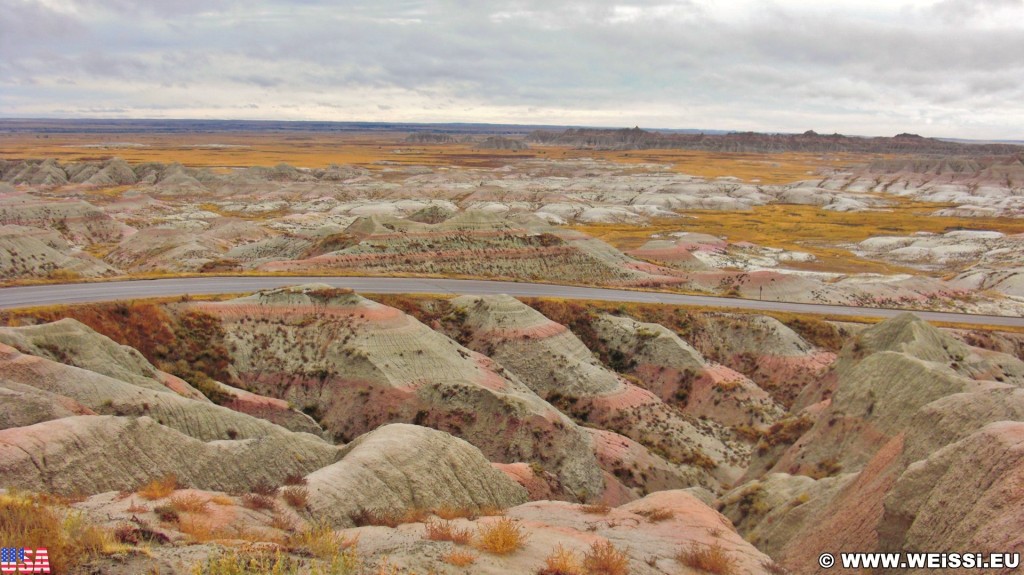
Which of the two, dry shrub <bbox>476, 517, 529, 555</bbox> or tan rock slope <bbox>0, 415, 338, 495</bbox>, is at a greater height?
dry shrub <bbox>476, 517, 529, 555</bbox>

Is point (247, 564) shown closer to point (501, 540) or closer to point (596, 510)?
point (501, 540)

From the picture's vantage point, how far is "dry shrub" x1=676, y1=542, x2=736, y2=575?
13531 millimetres

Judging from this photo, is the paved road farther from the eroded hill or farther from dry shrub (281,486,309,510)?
dry shrub (281,486,309,510)

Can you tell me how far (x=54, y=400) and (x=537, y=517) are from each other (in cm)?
1686

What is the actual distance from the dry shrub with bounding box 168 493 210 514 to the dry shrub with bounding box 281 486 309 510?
2142 mm

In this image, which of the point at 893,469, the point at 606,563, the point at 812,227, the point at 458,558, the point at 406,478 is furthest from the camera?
the point at 812,227

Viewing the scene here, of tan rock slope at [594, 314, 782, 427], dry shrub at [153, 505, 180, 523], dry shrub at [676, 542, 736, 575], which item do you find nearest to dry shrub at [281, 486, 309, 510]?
dry shrub at [153, 505, 180, 523]

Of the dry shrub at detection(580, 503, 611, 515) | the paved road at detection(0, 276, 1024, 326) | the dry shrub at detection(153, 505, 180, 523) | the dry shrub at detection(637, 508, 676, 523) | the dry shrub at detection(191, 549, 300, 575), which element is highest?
the dry shrub at detection(191, 549, 300, 575)

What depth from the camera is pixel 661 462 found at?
3225 centimetres

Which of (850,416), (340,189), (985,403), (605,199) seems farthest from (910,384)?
(340,189)

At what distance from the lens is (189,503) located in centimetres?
1352

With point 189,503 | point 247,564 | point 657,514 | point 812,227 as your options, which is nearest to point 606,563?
point 657,514

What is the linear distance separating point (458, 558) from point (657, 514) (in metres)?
8.25

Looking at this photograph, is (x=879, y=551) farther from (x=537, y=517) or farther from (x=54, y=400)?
(x=54, y=400)
